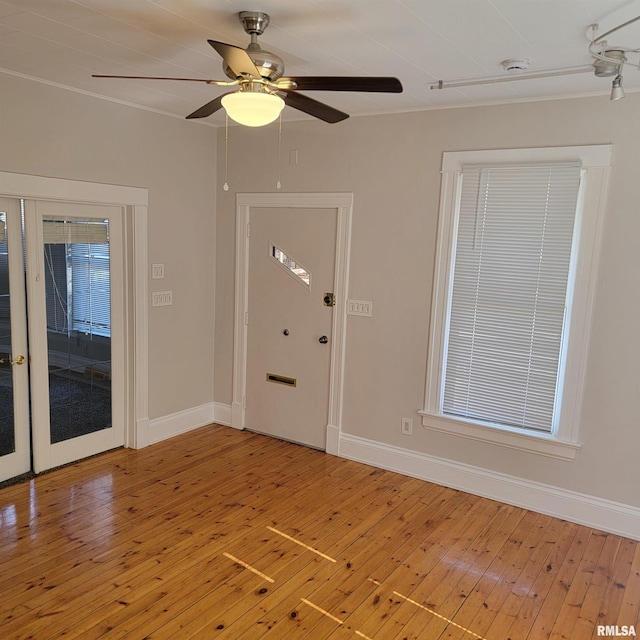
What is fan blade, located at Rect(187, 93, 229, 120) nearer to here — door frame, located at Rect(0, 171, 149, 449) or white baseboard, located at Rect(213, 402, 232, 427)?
door frame, located at Rect(0, 171, 149, 449)

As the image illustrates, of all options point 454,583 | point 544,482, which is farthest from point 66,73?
point 544,482

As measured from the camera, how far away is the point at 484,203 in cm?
367

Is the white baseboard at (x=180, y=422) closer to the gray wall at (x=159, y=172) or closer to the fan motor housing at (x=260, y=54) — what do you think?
the gray wall at (x=159, y=172)

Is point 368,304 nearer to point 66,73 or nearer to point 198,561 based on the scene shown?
point 198,561

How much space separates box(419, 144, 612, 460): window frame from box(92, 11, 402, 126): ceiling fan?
164 centimetres

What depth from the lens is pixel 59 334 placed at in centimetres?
397

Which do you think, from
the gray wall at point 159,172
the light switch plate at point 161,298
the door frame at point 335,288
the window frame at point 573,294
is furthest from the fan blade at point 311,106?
the light switch plate at point 161,298

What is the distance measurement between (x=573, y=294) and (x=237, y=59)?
2.48 metres

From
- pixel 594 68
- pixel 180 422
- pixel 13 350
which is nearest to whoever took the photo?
pixel 594 68

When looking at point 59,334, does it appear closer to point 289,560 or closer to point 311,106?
point 289,560

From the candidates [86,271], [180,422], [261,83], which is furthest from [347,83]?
[180,422]

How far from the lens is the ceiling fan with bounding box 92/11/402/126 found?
2.05 m

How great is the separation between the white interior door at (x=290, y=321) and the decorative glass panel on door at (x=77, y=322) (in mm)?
1220

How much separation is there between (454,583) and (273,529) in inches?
43.2
